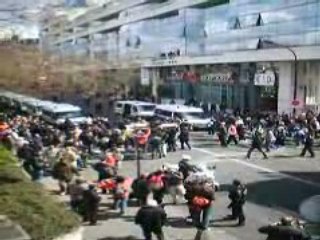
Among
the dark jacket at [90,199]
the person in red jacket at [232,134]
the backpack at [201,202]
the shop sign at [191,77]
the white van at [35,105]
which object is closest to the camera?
the backpack at [201,202]

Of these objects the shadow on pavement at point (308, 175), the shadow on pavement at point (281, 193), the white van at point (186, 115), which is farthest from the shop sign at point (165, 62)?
the shadow on pavement at point (281, 193)

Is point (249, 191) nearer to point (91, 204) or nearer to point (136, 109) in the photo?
point (91, 204)

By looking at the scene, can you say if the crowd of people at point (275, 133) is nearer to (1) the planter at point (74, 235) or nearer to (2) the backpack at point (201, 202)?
(2) the backpack at point (201, 202)

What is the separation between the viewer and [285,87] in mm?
54344

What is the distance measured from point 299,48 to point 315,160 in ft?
76.3

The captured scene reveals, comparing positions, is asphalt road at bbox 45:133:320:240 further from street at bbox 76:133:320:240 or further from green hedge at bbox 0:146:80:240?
green hedge at bbox 0:146:80:240

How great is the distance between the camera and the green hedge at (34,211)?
512 inches

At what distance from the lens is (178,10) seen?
262ft

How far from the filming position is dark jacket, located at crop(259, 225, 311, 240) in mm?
12031

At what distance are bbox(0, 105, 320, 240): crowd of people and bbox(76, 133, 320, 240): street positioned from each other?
0.37 m

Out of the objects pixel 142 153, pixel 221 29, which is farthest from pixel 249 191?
pixel 221 29

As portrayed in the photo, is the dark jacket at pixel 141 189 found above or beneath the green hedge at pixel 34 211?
beneath

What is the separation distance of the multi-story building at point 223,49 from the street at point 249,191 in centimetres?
1063

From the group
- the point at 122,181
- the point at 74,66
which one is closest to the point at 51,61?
the point at 74,66
